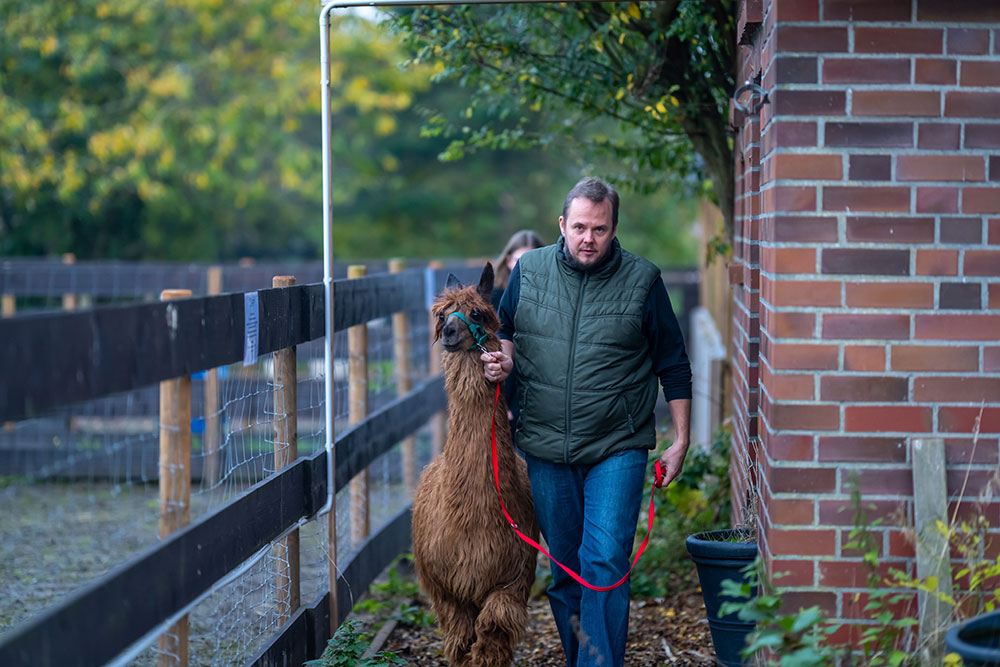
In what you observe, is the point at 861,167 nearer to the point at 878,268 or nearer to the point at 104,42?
the point at 878,268

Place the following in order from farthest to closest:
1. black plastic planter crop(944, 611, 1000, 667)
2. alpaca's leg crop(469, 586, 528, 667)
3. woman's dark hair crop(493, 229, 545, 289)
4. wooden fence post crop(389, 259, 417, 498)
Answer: wooden fence post crop(389, 259, 417, 498) < woman's dark hair crop(493, 229, 545, 289) < alpaca's leg crop(469, 586, 528, 667) < black plastic planter crop(944, 611, 1000, 667)

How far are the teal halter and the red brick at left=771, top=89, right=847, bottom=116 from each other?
157 cm

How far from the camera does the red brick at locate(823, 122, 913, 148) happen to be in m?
3.39

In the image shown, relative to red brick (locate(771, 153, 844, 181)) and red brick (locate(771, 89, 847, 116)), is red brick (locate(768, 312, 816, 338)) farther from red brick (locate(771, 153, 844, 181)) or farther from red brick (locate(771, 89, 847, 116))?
red brick (locate(771, 89, 847, 116))

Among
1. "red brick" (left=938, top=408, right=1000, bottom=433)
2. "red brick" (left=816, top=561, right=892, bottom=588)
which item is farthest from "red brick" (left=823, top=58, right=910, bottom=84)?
"red brick" (left=816, top=561, right=892, bottom=588)

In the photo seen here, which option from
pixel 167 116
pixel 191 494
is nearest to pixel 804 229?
pixel 191 494

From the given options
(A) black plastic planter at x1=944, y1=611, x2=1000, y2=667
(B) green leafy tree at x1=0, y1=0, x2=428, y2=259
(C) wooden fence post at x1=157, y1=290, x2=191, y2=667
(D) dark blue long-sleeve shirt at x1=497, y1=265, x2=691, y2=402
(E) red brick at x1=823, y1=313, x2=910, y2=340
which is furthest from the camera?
(B) green leafy tree at x1=0, y1=0, x2=428, y2=259

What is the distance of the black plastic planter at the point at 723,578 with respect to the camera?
4.00 metres

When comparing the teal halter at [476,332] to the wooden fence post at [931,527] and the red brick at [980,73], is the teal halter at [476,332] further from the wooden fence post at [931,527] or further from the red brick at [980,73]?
the red brick at [980,73]

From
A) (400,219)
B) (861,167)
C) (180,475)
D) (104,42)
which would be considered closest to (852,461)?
(861,167)

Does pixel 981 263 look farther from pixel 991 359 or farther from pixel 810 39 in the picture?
pixel 810 39

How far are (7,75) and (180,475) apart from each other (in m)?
16.7

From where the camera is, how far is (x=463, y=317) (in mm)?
4387

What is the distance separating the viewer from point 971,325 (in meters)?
3.40
